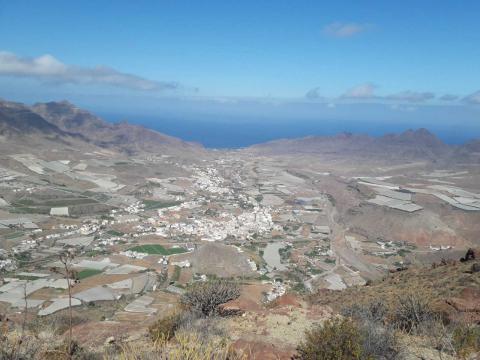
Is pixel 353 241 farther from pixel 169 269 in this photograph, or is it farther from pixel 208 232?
pixel 169 269

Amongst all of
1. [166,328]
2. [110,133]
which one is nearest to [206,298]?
[166,328]

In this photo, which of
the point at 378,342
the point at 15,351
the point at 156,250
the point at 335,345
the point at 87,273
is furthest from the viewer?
the point at 156,250

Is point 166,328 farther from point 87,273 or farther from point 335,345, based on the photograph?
point 87,273

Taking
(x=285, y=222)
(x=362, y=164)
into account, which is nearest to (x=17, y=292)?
(x=285, y=222)

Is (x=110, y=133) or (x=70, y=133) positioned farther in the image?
(x=110, y=133)

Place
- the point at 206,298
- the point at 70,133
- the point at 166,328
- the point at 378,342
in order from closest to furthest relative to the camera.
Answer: the point at 378,342 → the point at 166,328 → the point at 206,298 → the point at 70,133

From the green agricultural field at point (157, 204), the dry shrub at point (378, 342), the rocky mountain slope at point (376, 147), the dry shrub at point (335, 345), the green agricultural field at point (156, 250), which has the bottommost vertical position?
the green agricultural field at point (156, 250)

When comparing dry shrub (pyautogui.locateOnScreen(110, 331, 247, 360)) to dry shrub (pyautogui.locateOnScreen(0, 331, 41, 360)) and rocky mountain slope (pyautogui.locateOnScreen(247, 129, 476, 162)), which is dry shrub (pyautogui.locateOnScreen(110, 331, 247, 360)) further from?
rocky mountain slope (pyautogui.locateOnScreen(247, 129, 476, 162))

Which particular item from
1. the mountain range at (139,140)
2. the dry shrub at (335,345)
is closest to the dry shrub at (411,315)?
the dry shrub at (335,345)

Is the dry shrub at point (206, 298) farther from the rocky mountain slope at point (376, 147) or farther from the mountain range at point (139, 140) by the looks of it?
the rocky mountain slope at point (376, 147)

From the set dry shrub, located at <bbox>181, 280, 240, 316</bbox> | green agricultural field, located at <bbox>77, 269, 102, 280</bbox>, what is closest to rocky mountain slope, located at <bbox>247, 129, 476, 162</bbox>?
green agricultural field, located at <bbox>77, 269, 102, 280</bbox>
